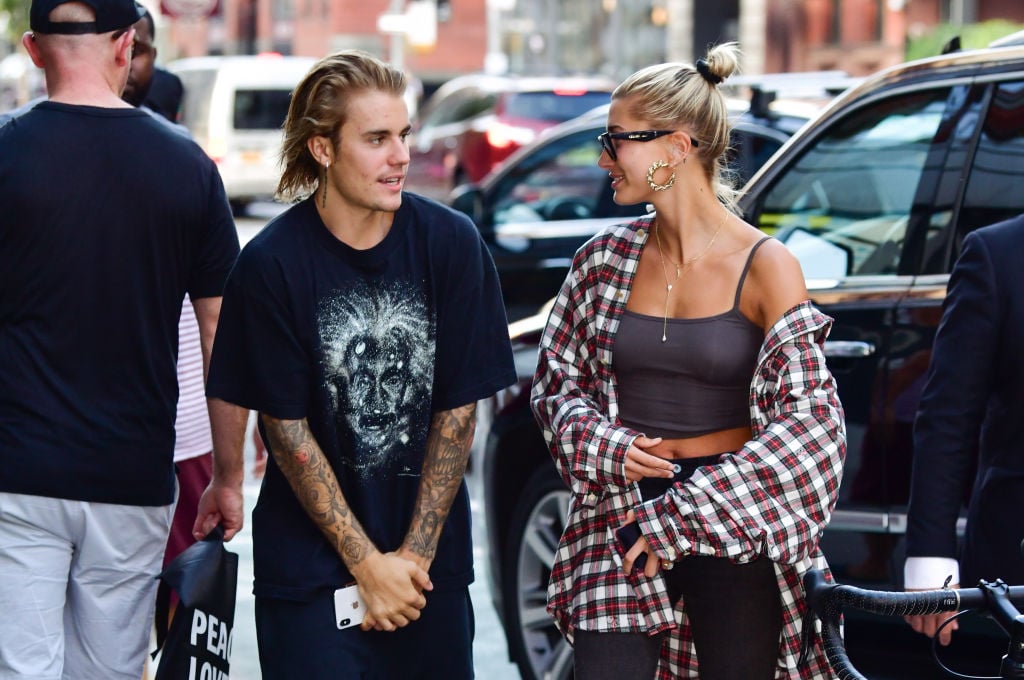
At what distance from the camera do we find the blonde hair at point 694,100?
3.33 metres

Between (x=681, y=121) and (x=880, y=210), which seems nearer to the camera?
(x=681, y=121)

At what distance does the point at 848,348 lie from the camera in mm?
4219

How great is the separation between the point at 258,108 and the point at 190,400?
20040mm

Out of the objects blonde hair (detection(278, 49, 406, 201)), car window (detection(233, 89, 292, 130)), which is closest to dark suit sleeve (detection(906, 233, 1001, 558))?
blonde hair (detection(278, 49, 406, 201))

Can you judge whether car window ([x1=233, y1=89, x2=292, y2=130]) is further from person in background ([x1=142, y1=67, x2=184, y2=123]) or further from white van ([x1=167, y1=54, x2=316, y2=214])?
person in background ([x1=142, y1=67, x2=184, y2=123])

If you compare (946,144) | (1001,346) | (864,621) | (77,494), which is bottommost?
Result: (864,621)

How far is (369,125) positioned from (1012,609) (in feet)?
5.22

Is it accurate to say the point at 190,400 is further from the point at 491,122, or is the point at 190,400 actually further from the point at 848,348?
the point at 491,122

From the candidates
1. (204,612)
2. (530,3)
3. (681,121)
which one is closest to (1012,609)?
(681,121)

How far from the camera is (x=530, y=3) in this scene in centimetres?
5362

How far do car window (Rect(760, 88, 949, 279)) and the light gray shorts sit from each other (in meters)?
1.99

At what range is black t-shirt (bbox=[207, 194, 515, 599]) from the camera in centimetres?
320

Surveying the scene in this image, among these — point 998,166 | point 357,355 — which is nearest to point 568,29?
point 998,166

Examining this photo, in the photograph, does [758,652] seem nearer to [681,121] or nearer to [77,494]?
[681,121]
